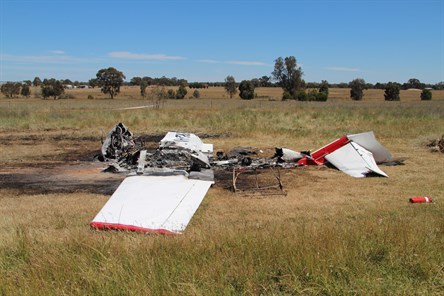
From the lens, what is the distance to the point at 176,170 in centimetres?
1013

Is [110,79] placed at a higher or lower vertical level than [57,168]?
higher

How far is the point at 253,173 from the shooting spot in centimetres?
1176

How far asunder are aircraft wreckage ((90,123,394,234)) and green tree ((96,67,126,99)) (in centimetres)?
8045

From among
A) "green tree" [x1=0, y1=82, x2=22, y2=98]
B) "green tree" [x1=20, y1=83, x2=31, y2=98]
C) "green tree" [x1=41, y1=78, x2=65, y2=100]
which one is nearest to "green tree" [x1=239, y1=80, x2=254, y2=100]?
"green tree" [x1=41, y1=78, x2=65, y2=100]

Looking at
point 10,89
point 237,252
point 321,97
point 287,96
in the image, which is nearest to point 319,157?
point 237,252

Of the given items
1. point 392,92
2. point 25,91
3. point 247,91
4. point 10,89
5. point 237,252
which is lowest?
point 237,252

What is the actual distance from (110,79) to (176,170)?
86.1 meters

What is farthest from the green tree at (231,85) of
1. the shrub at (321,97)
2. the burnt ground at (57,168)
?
the burnt ground at (57,168)

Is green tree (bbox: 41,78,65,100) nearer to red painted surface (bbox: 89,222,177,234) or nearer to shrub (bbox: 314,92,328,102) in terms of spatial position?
shrub (bbox: 314,92,328,102)

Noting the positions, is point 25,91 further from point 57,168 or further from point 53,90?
point 57,168

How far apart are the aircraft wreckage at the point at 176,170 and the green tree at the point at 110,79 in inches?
3167

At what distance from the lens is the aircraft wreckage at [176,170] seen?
668 cm

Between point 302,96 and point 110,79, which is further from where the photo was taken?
point 110,79

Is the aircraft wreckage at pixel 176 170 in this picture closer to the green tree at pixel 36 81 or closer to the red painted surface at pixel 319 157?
the red painted surface at pixel 319 157
